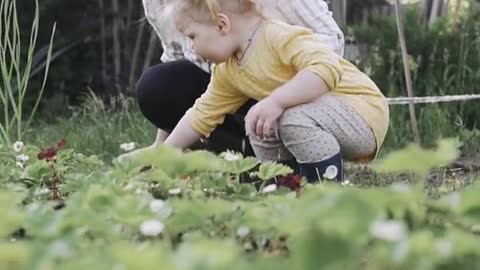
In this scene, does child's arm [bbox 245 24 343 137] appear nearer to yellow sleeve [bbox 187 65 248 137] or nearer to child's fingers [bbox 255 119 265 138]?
child's fingers [bbox 255 119 265 138]

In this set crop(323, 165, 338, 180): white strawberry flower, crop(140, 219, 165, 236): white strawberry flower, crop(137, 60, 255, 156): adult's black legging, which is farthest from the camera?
crop(137, 60, 255, 156): adult's black legging

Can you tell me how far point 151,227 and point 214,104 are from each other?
1572mm

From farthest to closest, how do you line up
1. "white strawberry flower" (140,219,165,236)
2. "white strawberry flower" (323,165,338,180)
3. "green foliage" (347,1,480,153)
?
1. "green foliage" (347,1,480,153)
2. "white strawberry flower" (323,165,338,180)
3. "white strawberry flower" (140,219,165,236)

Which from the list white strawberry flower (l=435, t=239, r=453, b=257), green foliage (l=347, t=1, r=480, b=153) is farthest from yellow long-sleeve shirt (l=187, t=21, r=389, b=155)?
green foliage (l=347, t=1, r=480, b=153)

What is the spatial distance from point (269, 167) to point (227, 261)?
3.17 ft

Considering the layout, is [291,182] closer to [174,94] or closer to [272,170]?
[272,170]

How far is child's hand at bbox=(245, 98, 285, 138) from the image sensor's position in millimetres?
2369

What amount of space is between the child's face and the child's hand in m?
0.20

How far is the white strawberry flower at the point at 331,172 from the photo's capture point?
213 cm

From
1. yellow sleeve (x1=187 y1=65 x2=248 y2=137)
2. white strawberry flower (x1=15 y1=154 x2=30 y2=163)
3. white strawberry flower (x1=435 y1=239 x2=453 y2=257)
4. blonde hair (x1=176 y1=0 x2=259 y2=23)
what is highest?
white strawberry flower (x1=435 y1=239 x2=453 y2=257)

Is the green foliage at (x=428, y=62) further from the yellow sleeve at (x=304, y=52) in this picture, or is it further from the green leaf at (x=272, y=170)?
the green leaf at (x=272, y=170)

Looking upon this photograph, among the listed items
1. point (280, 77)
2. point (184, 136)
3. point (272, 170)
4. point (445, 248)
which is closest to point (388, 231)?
point (445, 248)

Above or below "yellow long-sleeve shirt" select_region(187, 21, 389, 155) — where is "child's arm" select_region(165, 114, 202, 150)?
below

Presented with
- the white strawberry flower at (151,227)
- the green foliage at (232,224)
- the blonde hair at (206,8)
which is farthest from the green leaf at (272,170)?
the blonde hair at (206,8)
